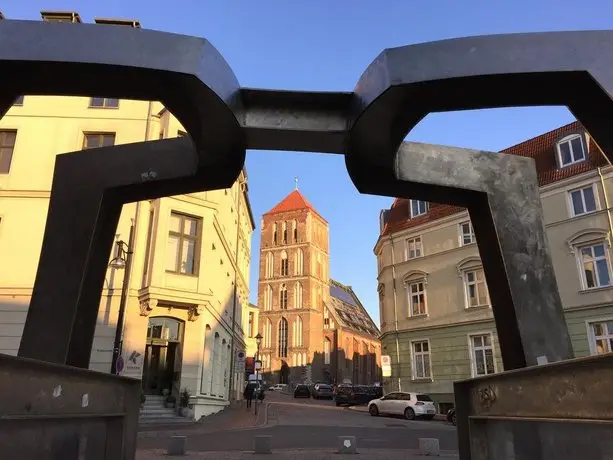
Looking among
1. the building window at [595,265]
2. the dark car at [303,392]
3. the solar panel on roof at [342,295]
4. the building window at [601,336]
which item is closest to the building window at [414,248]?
the building window at [595,265]

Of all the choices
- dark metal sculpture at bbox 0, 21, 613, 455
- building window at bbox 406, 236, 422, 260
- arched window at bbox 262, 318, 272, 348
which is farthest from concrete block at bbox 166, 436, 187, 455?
arched window at bbox 262, 318, 272, 348

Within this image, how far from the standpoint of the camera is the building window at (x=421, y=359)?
33.8 metres

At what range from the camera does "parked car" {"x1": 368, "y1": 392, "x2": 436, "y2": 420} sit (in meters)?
28.8

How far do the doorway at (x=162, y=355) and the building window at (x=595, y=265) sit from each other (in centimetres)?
2010

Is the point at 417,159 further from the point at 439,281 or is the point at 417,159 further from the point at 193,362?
the point at 439,281

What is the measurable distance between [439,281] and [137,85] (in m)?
31.1

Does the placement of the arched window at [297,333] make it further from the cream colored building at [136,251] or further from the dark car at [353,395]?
the cream colored building at [136,251]

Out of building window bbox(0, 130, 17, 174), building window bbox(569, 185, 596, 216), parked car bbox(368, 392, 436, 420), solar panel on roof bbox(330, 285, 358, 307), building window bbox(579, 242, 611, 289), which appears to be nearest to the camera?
building window bbox(0, 130, 17, 174)

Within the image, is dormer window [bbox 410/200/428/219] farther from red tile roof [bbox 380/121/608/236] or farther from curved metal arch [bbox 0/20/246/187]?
curved metal arch [bbox 0/20/246/187]

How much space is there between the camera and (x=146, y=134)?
23156 mm

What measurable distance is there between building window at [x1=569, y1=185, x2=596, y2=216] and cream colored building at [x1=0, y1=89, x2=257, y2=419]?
18627 millimetres

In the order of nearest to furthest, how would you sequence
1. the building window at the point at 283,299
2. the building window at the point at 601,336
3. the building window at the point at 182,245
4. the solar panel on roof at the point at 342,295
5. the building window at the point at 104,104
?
the building window at the point at 182,245, the building window at the point at 104,104, the building window at the point at 601,336, the building window at the point at 283,299, the solar panel on roof at the point at 342,295

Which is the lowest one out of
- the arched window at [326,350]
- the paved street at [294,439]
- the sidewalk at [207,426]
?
the paved street at [294,439]

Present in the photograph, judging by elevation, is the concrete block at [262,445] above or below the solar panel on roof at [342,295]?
below
